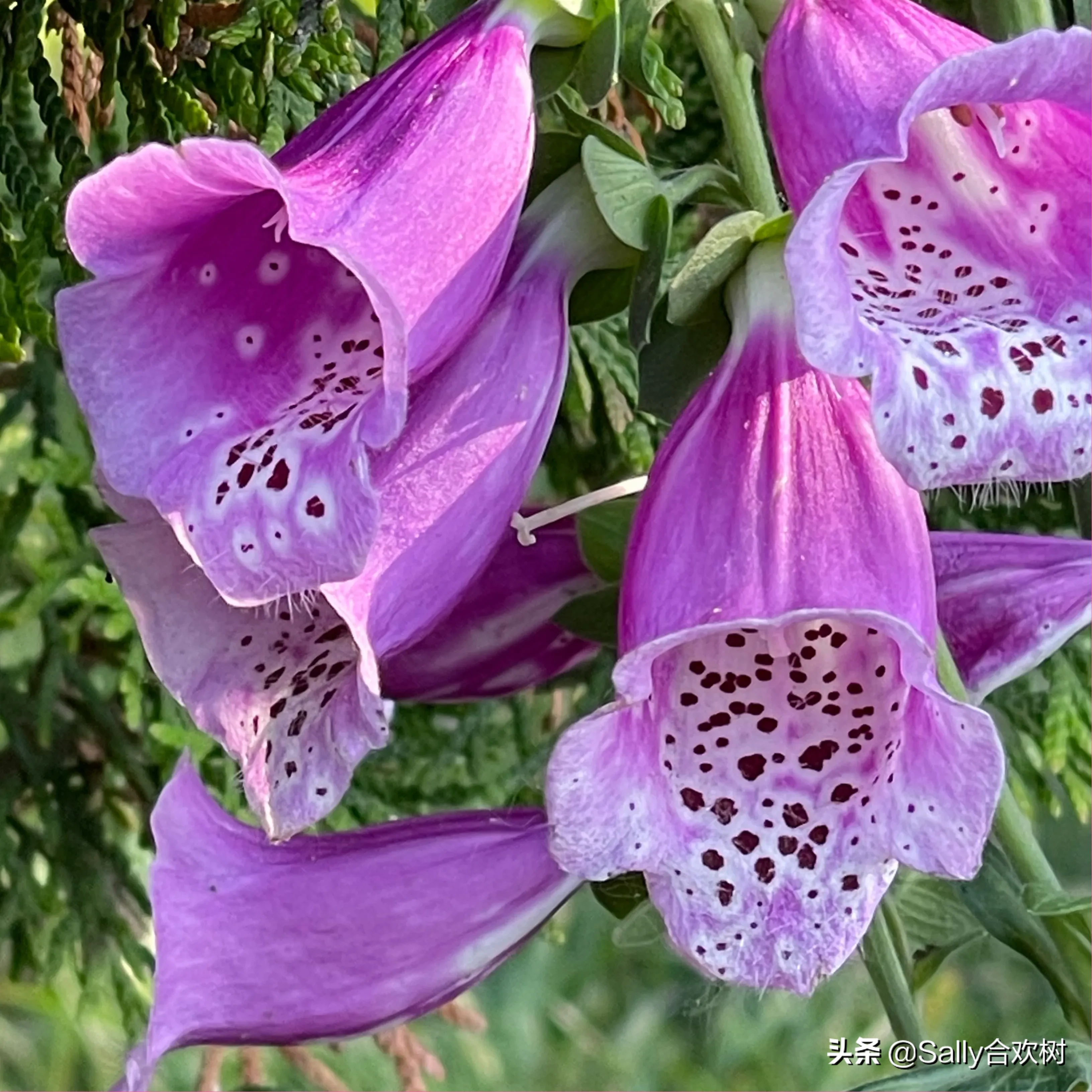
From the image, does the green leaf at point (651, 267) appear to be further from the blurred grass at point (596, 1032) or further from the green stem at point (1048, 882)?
the blurred grass at point (596, 1032)

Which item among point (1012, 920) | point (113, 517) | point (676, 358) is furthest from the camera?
point (113, 517)

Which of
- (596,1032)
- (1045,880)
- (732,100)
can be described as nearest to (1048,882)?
(1045,880)

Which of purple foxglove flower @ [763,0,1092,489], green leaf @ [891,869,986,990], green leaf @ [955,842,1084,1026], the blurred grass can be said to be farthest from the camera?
the blurred grass

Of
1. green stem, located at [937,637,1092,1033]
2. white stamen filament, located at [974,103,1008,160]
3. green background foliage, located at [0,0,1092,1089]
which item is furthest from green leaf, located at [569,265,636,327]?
green stem, located at [937,637,1092,1033]

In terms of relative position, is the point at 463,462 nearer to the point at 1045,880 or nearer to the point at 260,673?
the point at 260,673

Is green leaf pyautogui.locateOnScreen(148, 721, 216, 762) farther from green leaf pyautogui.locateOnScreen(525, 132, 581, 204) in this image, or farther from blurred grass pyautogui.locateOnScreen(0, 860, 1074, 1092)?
blurred grass pyautogui.locateOnScreen(0, 860, 1074, 1092)

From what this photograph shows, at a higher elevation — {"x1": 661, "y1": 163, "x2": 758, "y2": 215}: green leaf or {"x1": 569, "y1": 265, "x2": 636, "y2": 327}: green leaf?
{"x1": 661, "y1": 163, "x2": 758, "y2": 215}: green leaf
